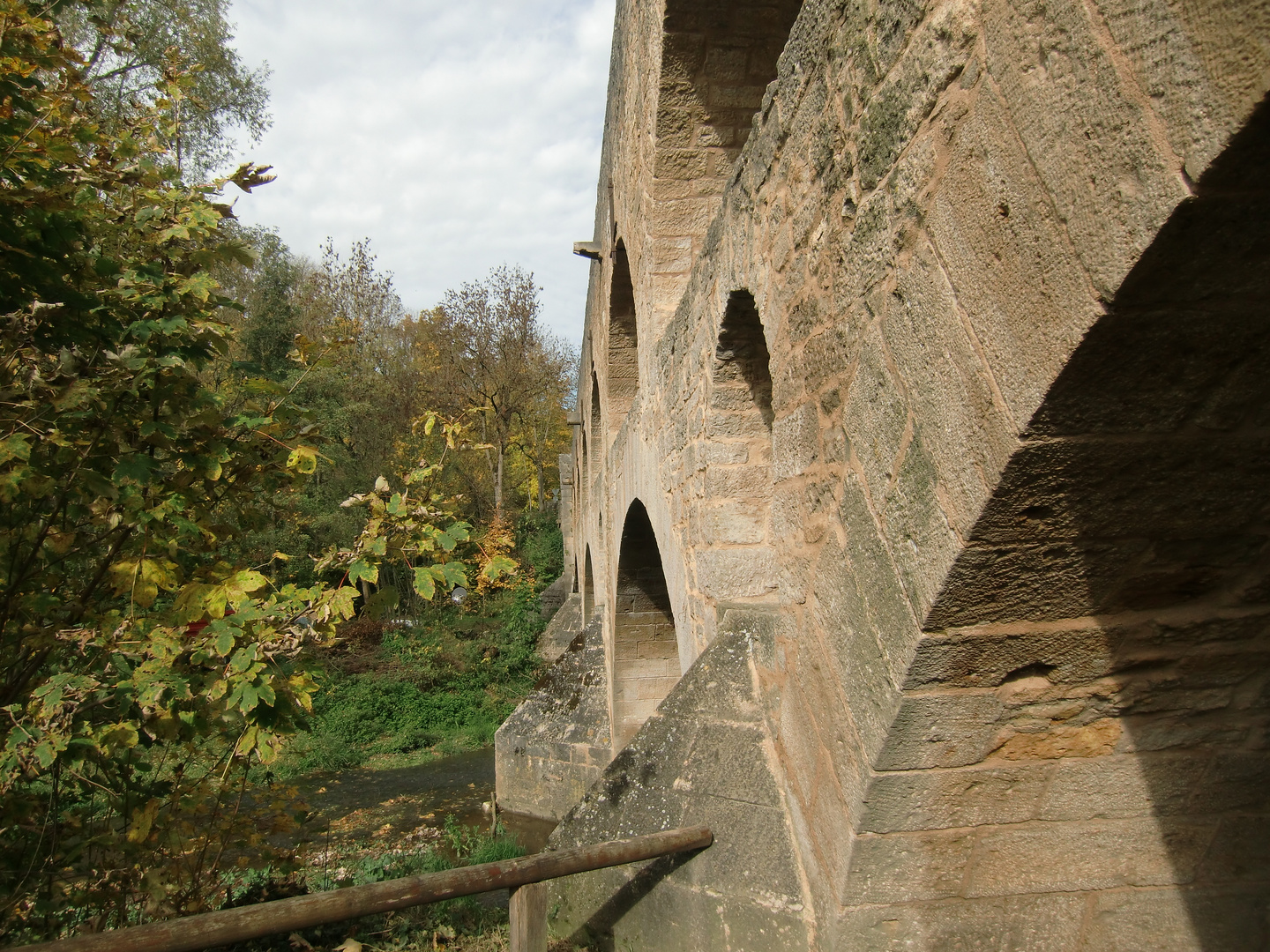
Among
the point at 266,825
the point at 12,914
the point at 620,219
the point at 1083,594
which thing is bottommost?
the point at 12,914

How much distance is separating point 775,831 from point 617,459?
4.49 m

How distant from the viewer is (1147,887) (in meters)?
1.73

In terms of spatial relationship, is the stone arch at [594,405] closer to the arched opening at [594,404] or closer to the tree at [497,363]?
the arched opening at [594,404]

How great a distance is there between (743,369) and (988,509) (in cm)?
171

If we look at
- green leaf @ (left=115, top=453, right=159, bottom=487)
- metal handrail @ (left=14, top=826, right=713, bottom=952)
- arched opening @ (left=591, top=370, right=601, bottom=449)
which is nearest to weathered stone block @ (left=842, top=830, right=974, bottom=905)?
metal handrail @ (left=14, top=826, right=713, bottom=952)

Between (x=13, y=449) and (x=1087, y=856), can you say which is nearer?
(x=13, y=449)

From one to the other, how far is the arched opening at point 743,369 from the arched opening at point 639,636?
3.29 m

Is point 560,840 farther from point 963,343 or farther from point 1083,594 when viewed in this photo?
point 963,343

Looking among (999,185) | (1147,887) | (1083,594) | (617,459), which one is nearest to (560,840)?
(1147,887)

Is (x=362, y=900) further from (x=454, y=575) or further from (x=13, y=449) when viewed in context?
(x=13, y=449)

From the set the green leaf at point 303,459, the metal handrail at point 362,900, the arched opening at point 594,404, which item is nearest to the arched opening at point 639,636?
the arched opening at point 594,404

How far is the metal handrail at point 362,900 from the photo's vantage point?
157cm

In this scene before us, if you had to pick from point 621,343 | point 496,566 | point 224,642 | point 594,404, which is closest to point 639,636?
point 621,343

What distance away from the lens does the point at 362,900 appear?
1774 mm
